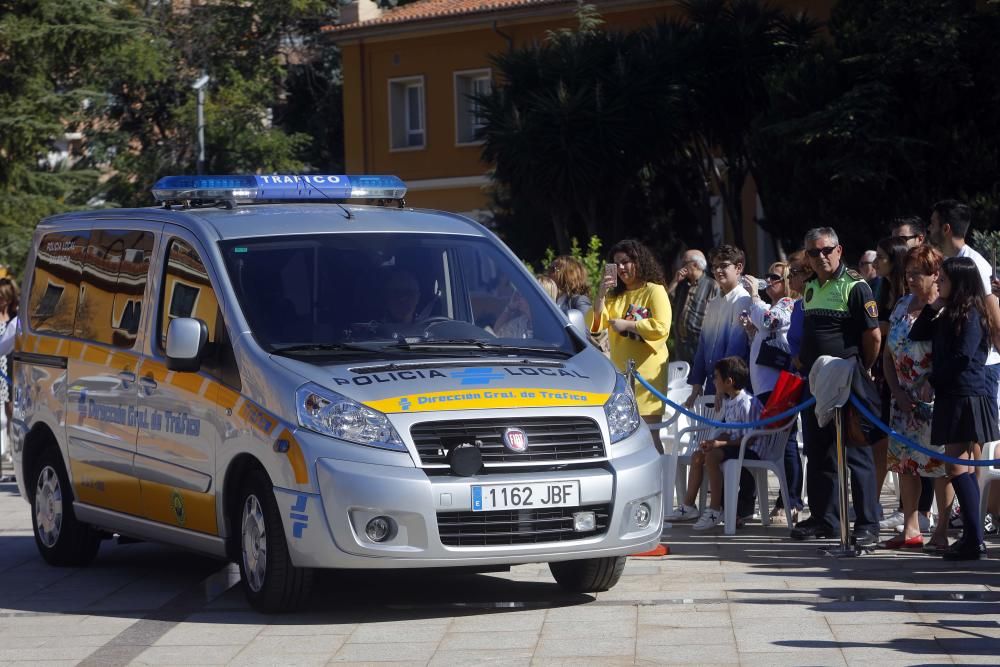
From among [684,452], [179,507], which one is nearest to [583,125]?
[684,452]

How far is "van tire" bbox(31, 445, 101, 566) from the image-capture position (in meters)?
10.1

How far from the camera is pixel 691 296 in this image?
1223cm

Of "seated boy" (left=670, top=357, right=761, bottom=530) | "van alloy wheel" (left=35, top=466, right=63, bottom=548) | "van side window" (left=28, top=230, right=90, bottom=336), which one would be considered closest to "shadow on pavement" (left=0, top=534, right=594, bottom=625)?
"van alloy wheel" (left=35, top=466, right=63, bottom=548)

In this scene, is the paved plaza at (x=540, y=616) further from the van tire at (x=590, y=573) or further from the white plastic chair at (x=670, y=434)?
the white plastic chair at (x=670, y=434)

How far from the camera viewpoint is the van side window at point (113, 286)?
9312mm

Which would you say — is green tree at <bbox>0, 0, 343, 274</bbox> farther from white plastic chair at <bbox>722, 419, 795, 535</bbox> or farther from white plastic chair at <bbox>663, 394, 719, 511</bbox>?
white plastic chair at <bbox>722, 419, 795, 535</bbox>

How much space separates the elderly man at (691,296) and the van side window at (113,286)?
4209 mm

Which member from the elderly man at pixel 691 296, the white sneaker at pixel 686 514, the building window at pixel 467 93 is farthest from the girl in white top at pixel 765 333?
the building window at pixel 467 93

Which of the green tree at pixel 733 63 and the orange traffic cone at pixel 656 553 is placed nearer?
the orange traffic cone at pixel 656 553

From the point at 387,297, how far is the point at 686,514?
12.4 feet

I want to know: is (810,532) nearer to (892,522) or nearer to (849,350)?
(892,522)

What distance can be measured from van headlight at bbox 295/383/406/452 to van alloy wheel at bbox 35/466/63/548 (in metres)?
2.98

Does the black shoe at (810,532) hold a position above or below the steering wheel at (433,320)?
below

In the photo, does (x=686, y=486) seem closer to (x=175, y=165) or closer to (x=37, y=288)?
(x=37, y=288)
